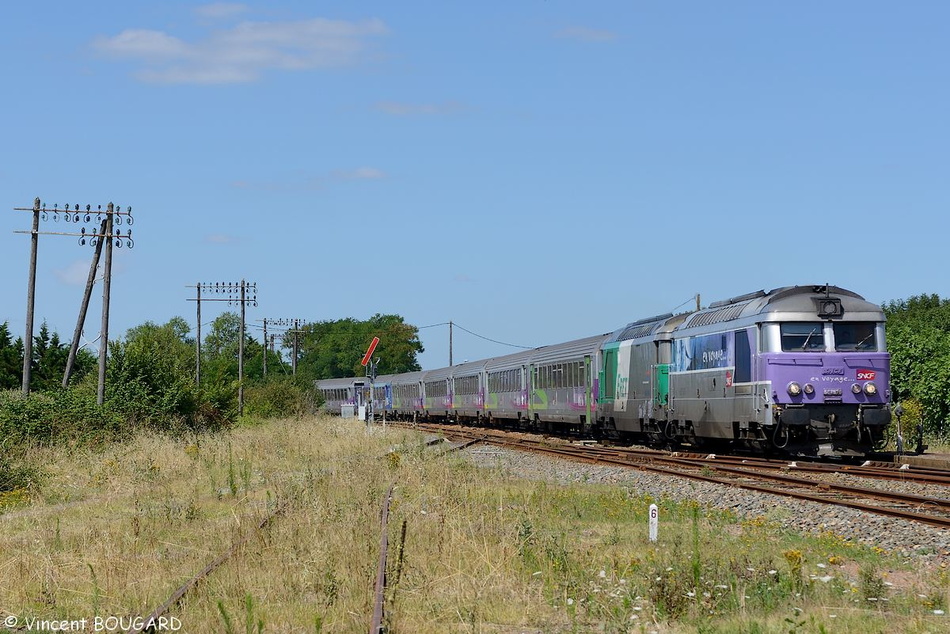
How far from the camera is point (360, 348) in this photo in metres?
156

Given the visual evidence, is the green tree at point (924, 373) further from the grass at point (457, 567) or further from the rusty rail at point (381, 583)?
the rusty rail at point (381, 583)

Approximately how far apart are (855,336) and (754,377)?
2056 mm

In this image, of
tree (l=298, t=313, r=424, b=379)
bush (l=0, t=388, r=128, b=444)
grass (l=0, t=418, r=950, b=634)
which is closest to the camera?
grass (l=0, t=418, r=950, b=634)

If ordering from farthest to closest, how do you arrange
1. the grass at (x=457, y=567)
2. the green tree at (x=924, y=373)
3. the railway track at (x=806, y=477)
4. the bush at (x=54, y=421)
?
1. the green tree at (x=924, y=373)
2. the bush at (x=54, y=421)
3. the railway track at (x=806, y=477)
4. the grass at (x=457, y=567)

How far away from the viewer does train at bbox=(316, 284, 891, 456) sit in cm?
2234

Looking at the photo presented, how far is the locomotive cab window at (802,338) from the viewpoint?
73.7ft

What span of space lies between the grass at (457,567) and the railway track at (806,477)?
71.4 inches

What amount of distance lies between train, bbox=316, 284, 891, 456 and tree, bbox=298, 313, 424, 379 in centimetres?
11447

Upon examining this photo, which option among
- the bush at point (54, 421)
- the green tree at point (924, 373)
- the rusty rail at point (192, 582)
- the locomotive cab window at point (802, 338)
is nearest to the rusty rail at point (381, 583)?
the rusty rail at point (192, 582)

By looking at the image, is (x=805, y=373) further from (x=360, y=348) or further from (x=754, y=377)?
(x=360, y=348)

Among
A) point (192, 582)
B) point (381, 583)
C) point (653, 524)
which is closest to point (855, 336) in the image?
point (653, 524)

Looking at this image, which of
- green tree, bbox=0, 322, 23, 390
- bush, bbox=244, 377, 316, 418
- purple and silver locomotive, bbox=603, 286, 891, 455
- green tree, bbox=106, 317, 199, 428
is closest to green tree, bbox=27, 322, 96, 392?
green tree, bbox=0, 322, 23, 390

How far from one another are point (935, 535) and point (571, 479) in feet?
29.7

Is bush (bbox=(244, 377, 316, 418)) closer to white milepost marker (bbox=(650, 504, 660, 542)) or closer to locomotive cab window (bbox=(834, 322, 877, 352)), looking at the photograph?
locomotive cab window (bbox=(834, 322, 877, 352))
